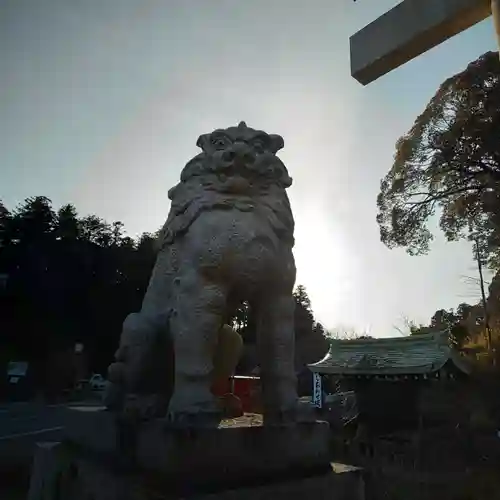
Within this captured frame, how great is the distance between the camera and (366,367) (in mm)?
10086

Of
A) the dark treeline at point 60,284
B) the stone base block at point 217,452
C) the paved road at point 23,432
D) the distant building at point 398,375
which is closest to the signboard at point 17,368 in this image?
the dark treeline at point 60,284

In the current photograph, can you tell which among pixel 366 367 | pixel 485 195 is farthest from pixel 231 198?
pixel 485 195

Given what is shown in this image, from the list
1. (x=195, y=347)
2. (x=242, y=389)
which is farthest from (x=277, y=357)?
(x=242, y=389)

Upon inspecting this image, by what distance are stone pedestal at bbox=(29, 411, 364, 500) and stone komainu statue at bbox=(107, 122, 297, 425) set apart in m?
0.11

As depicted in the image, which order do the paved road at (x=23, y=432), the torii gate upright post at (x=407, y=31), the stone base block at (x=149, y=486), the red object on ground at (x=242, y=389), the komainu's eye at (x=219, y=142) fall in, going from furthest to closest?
the paved road at (x=23, y=432)
the red object on ground at (x=242, y=389)
the komainu's eye at (x=219, y=142)
the torii gate upright post at (x=407, y=31)
the stone base block at (x=149, y=486)

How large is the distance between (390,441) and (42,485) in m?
6.90

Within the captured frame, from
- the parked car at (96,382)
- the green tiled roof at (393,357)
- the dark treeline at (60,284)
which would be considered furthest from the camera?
the parked car at (96,382)

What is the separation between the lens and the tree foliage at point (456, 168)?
11.3m

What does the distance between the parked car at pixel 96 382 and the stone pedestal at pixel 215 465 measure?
18.7 meters

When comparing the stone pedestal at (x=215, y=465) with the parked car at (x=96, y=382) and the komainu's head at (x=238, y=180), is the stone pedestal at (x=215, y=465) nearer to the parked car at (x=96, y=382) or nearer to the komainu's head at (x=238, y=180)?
the komainu's head at (x=238, y=180)

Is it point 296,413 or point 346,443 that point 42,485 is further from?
point 346,443

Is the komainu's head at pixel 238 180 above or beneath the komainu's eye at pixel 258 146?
beneath

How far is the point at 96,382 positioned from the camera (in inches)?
806

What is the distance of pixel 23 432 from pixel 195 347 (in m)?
8.03
